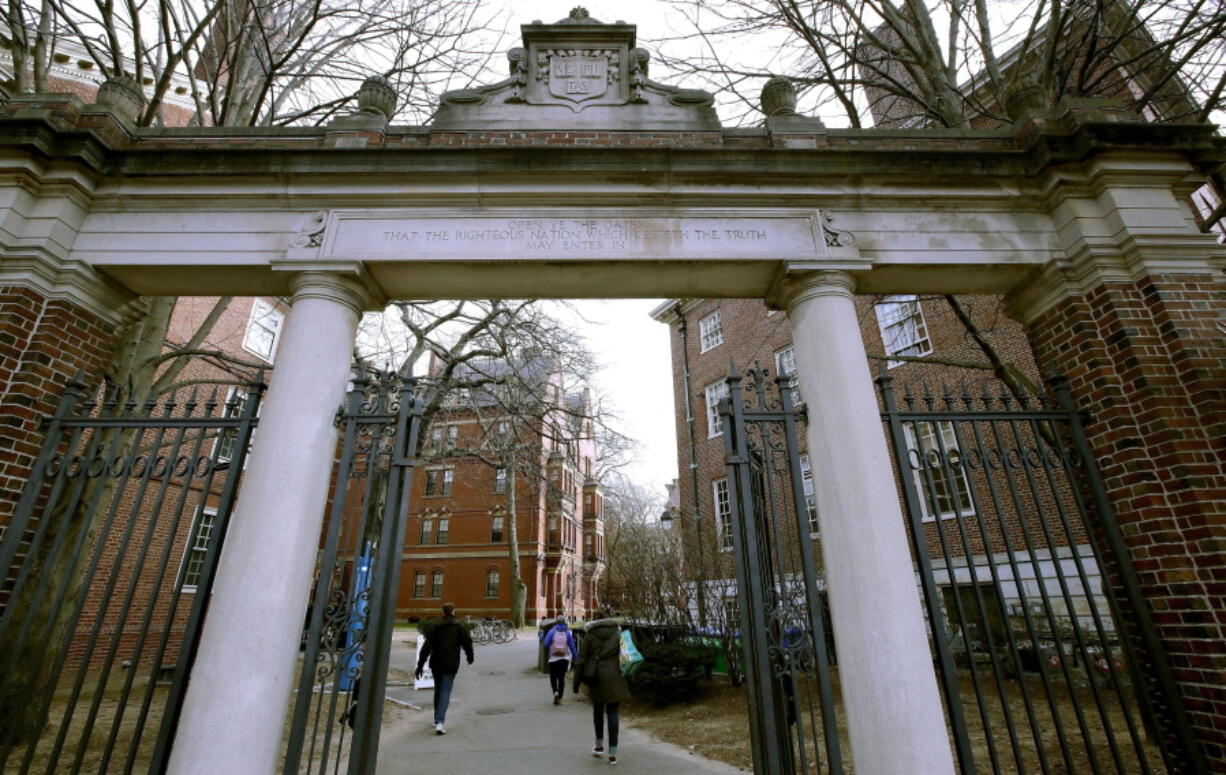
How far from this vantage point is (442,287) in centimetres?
525

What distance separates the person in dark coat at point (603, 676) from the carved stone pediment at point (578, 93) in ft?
19.8

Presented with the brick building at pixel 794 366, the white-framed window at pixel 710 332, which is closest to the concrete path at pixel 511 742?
the brick building at pixel 794 366

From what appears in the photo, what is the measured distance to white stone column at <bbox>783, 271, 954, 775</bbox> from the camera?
3707 millimetres

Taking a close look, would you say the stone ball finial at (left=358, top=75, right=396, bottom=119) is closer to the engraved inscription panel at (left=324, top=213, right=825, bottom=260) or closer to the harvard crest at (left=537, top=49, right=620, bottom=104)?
the engraved inscription panel at (left=324, top=213, right=825, bottom=260)

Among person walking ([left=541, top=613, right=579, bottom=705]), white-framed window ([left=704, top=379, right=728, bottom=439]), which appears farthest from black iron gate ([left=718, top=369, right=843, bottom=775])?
white-framed window ([left=704, top=379, right=728, bottom=439])

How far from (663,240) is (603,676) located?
5.23 m

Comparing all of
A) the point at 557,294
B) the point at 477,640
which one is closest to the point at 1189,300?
the point at 557,294

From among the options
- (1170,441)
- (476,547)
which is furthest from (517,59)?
(476,547)

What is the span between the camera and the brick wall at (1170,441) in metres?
3.88

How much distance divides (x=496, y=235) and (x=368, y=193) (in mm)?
1139

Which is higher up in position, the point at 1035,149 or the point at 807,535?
the point at 1035,149

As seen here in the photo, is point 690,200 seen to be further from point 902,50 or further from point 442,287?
point 902,50

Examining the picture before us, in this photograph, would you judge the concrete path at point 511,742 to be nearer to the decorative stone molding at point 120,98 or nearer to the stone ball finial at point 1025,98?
the decorative stone molding at point 120,98

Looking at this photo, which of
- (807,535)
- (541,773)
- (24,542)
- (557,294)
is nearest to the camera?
(807,535)
